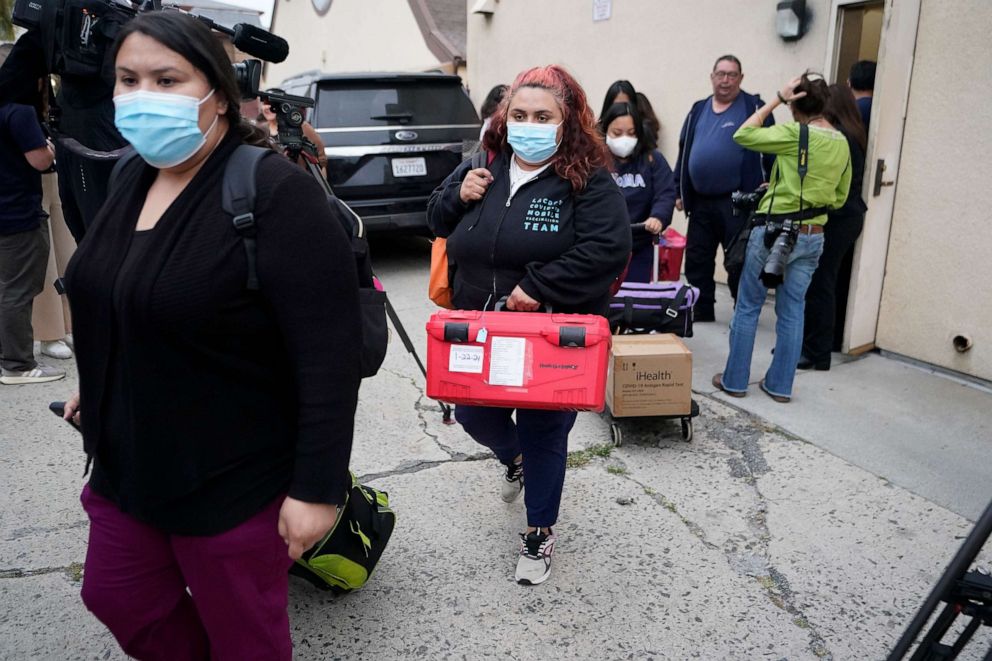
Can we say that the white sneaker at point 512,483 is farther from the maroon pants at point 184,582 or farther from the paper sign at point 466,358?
the maroon pants at point 184,582

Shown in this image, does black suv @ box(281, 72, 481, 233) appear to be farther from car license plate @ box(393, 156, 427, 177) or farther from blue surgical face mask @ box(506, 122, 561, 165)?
blue surgical face mask @ box(506, 122, 561, 165)

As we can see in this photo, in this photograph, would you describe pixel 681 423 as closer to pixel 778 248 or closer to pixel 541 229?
pixel 778 248

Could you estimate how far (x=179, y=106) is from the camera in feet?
5.13

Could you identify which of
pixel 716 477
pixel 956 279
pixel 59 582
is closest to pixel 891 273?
Result: pixel 956 279

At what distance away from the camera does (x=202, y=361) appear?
1.54 meters

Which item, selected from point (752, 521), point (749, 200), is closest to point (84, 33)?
point (752, 521)

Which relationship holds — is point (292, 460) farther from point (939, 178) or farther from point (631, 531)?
point (939, 178)

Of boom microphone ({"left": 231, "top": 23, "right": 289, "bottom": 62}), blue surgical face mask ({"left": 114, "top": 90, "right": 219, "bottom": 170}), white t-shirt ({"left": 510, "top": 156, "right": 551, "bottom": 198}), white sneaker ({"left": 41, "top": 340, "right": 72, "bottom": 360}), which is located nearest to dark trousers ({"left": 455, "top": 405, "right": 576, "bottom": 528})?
white t-shirt ({"left": 510, "top": 156, "right": 551, "bottom": 198})

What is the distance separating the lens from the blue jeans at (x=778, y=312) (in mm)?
4242

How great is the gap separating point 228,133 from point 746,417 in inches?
127

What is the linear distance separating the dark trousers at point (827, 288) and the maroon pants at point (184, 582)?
387 cm

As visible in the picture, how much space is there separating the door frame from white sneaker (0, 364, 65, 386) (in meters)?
4.89

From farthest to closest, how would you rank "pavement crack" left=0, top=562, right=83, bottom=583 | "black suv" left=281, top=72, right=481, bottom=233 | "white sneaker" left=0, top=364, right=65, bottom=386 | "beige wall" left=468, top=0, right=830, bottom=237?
"black suv" left=281, top=72, right=481, bottom=233 → "beige wall" left=468, top=0, right=830, bottom=237 → "white sneaker" left=0, top=364, right=65, bottom=386 → "pavement crack" left=0, top=562, right=83, bottom=583

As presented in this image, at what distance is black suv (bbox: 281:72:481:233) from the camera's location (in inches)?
274
